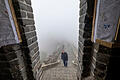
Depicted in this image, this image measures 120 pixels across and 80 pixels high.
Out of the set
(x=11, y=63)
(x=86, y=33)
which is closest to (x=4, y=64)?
(x=11, y=63)

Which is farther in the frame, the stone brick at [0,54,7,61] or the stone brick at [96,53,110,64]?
the stone brick at [0,54,7,61]

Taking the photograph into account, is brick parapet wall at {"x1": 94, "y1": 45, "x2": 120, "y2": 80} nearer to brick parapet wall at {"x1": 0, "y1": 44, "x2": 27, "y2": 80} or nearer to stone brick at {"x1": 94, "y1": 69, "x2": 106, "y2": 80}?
stone brick at {"x1": 94, "y1": 69, "x2": 106, "y2": 80}

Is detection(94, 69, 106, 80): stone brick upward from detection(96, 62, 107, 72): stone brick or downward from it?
downward

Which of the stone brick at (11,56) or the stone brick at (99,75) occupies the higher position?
the stone brick at (11,56)

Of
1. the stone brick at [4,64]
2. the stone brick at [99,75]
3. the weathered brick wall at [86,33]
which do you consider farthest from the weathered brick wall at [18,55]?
the stone brick at [99,75]

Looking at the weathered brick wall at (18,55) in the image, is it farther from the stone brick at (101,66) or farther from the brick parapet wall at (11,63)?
the stone brick at (101,66)

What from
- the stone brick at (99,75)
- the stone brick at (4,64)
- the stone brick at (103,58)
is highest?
the stone brick at (103,58)

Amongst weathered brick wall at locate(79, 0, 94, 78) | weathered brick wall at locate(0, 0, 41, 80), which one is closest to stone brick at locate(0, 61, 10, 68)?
weathered brick wall at locate(0, 0, 41, 80)

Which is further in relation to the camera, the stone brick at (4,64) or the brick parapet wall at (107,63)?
the stone brick at (4,64)

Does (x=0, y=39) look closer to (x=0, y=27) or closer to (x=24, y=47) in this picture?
(x=0, y=27)

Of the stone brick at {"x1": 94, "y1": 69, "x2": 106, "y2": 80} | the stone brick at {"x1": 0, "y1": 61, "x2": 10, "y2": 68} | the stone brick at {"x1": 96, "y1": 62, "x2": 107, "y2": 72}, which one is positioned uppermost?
the stone brick at {"x1": 0, "y1": 61, "x2": 10, "y2": 68}

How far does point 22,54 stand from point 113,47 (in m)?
1.18

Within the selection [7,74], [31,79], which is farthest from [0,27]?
[31,79]

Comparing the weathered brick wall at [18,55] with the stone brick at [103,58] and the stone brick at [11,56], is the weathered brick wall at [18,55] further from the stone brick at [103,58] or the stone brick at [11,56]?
the stone brick at [103,58]
